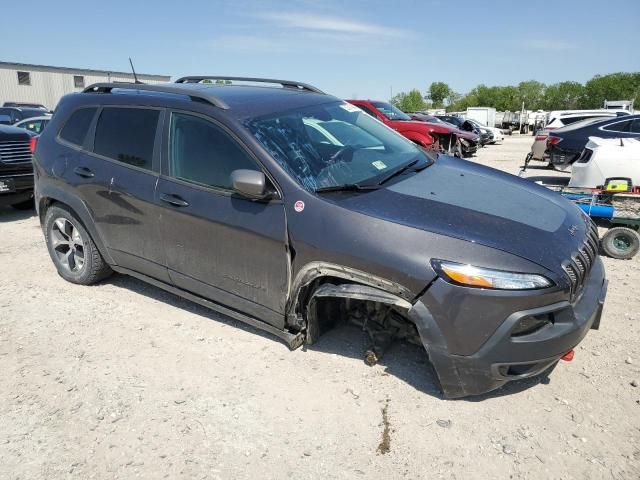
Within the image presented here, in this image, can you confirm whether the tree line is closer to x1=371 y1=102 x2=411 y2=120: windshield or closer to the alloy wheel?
x1=371 y1=102 x2=411 y2=120: windshield

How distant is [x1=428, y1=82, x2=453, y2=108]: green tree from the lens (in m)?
94.2

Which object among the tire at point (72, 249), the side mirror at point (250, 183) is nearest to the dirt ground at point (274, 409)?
the tire at point (72, 249)

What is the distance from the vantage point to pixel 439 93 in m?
94.8

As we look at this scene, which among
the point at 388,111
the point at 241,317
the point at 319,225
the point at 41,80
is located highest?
the point at 41,80

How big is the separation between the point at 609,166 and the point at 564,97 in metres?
75.9

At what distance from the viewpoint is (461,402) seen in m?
2.80

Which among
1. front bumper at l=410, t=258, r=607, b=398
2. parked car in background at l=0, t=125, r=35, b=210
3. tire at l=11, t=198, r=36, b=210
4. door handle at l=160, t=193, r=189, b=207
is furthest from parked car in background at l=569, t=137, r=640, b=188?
tire at l=11, t=198, r=36, b=210

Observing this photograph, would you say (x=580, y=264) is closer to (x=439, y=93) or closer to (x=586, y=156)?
(x=586, y=156)

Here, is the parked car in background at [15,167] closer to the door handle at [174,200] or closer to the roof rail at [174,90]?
the roof rail at [174,90]

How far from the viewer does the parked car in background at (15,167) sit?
23.0ft

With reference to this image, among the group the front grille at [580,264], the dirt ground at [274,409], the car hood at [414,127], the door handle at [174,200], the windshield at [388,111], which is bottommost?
the dirt ground at [274,409]

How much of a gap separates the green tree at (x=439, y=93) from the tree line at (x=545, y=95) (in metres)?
1.33

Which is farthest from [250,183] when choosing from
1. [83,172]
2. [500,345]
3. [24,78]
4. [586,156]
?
[24,78]

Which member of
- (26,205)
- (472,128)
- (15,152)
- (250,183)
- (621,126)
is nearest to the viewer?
(250,183)
